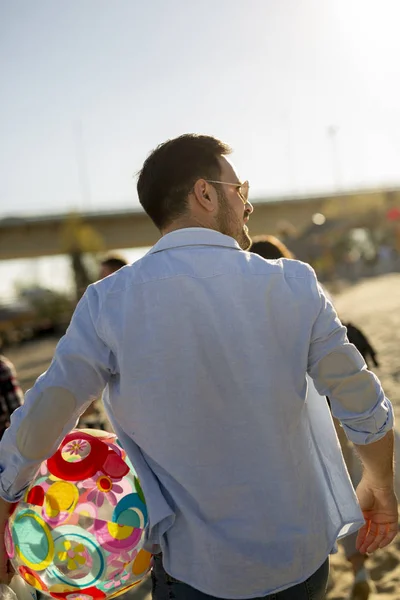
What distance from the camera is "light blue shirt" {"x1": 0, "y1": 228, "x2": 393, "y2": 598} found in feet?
5.79

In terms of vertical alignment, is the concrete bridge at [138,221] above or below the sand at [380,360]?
below

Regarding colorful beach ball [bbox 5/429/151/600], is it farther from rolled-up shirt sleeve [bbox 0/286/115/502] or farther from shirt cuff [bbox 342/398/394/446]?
shirt cuff [bbox 342/398/394/446]

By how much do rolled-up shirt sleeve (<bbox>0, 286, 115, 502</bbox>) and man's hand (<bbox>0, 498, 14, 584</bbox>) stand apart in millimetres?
183

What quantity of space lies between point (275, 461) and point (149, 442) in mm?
327

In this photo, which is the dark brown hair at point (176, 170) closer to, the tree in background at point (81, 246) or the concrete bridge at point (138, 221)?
the tree in background at point (81, 246)

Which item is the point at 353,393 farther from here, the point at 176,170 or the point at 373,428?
the point at 176,170

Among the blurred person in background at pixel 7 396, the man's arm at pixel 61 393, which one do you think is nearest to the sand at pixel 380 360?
the blurred person in background at pixel 7 396

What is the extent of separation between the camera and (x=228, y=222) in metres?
1.98

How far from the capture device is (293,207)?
59.4 metres

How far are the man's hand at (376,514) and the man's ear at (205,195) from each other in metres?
A: 0.90

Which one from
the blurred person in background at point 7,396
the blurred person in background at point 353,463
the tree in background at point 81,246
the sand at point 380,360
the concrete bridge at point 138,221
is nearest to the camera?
the blurred person in background at point 353,463

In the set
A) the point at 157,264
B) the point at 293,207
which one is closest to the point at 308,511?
the point at 157,264

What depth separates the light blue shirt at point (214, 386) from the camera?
69.5 inches

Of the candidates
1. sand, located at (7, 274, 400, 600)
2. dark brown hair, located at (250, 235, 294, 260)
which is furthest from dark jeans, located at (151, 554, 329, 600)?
sand, located at (7, 274, 400, 600)
